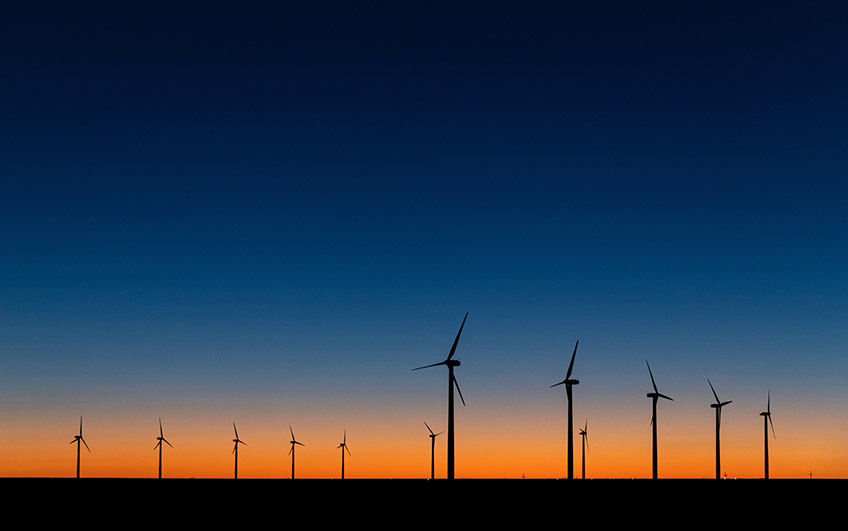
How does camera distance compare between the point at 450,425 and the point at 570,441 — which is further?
the point at 570,441

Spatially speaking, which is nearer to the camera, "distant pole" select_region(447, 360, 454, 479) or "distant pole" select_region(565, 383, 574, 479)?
"distant pole" select_region(447, 360, 454, 479)

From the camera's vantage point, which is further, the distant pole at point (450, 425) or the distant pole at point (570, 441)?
the distant pole at point (570, 441)
